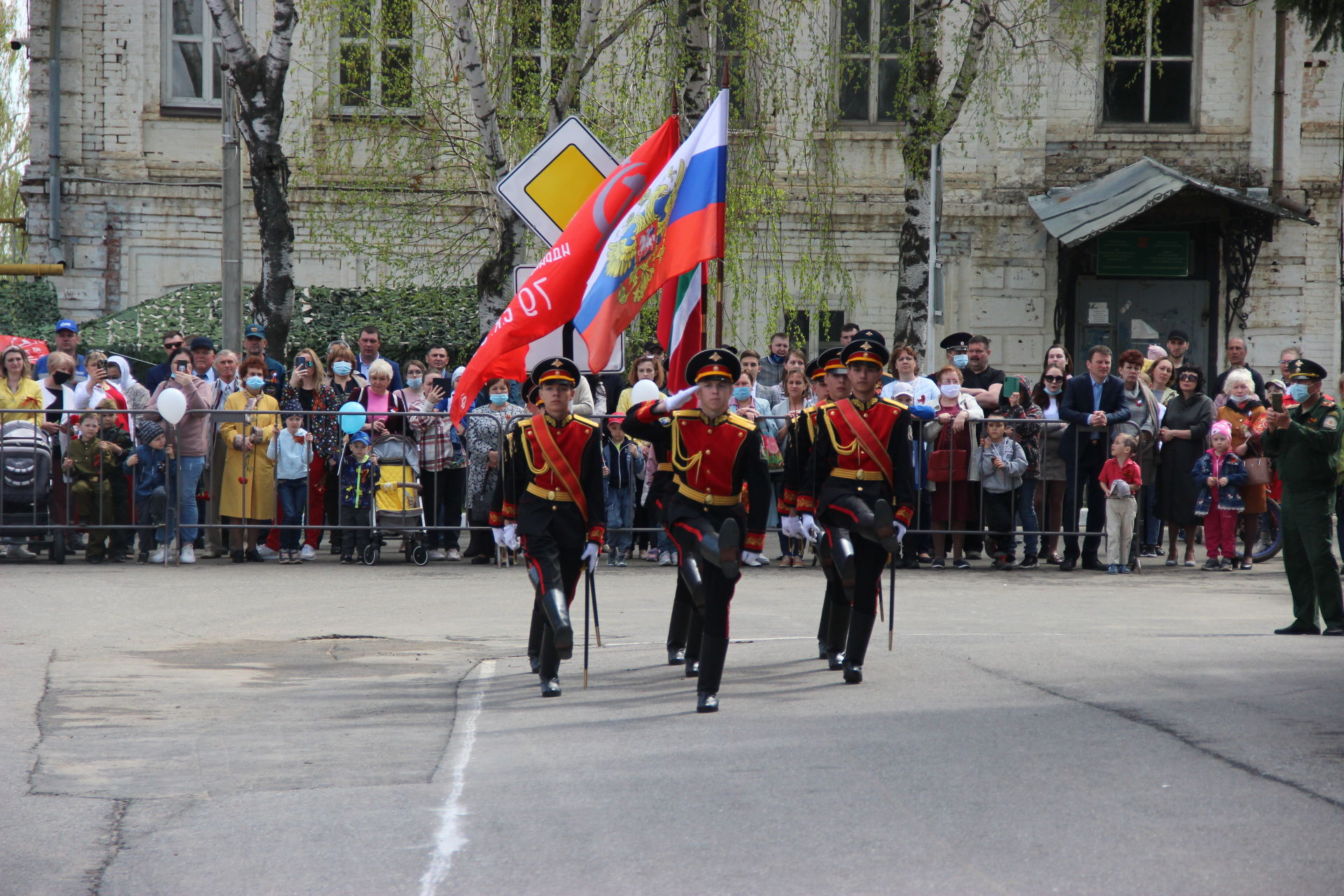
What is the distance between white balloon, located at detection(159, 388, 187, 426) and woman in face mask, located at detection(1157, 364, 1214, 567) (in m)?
8.99

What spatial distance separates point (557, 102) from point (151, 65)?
9.14 meters

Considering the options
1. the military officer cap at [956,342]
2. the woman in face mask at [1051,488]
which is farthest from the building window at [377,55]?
the woman in face mask at [1051,488]

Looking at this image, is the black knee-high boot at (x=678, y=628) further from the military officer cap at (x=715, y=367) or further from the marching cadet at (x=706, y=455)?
the military officer cap at (x=715, y=367)

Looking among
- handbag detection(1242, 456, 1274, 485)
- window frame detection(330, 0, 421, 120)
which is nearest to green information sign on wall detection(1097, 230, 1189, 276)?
handbag detection(1242, 456, 1274, 485)

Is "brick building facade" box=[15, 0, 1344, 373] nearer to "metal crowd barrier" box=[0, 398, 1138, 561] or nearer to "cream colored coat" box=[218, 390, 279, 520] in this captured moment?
"metal crowd barrier" box=[0, 398, 1138, 561]

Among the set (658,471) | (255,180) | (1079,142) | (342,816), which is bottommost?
(342,816)

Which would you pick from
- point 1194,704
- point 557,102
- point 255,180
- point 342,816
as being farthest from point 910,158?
point 342,816

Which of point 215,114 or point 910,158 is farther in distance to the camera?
point 215,114

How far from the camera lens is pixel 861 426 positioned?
8.87m

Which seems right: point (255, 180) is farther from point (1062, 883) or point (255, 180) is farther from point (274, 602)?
point (1062, 883)

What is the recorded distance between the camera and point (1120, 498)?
46.3ft

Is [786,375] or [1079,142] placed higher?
[1079,142]

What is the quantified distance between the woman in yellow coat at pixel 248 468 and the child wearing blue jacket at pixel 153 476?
20.1 inches

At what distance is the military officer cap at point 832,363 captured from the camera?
358 inches
